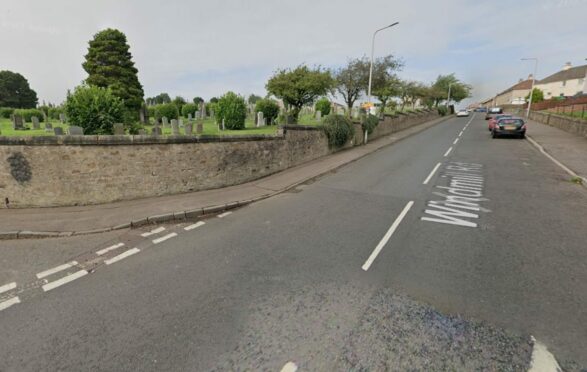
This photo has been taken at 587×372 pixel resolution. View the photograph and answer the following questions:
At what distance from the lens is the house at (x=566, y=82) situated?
185 ft

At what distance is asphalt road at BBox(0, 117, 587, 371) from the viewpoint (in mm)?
2543

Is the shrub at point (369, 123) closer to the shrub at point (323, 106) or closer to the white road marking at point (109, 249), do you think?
the shrub at point (323, 106)

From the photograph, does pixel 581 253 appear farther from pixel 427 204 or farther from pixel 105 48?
pixel 105 48

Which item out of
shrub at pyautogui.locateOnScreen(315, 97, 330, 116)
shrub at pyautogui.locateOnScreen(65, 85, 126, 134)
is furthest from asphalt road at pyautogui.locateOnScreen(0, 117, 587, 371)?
shrub at pyautogui.locateOnScreen(315, 97, 330, 116)

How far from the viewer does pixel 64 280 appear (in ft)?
12.6

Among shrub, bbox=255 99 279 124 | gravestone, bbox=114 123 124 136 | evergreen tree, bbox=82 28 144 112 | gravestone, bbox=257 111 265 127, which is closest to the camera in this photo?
gravestone, bbox=114 123 124 136

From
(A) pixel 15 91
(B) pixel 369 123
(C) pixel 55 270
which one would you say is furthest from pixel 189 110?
(A) pixel 15 91

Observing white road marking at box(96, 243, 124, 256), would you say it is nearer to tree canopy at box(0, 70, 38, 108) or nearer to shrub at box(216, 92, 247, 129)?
shrub at box(216, 92, 247, 129)

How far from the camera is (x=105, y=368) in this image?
7.97 ft

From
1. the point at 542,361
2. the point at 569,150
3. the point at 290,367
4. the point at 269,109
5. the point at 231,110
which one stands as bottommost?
the point at 290,367

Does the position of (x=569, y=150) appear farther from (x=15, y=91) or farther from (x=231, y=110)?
(x=15, y=91)

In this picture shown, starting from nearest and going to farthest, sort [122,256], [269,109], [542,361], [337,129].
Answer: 1. [542,361]
2. [122,256]
3. [337,129]
4. [269,109]

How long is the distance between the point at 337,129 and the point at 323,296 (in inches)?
478

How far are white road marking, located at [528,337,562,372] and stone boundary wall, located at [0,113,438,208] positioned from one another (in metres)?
7.78
